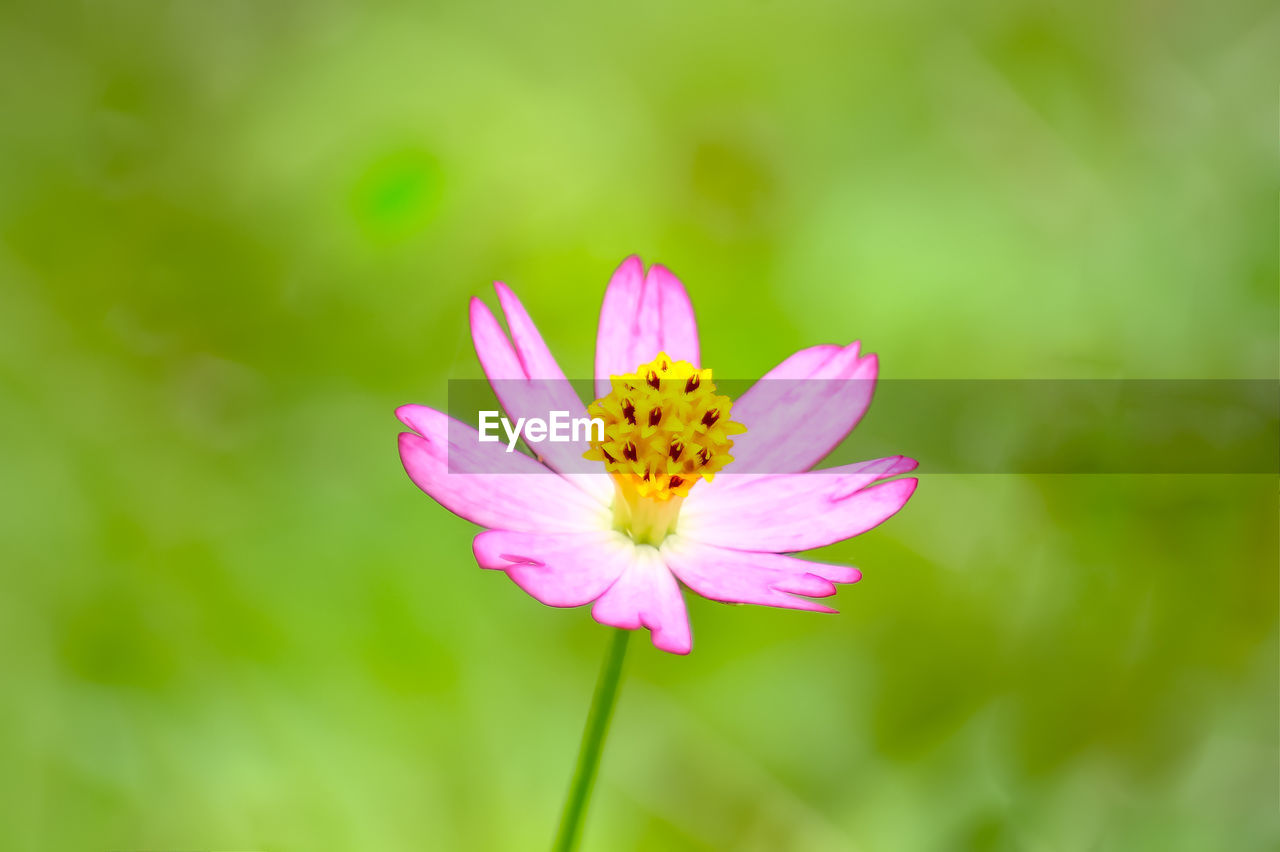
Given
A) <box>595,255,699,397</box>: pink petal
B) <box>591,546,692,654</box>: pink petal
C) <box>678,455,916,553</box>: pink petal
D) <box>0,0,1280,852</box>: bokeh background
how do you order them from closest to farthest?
<box>591,546,692,654</box>: pink petal
<box>678,455,916,553</box>: pink petal
<box>595,255,699,397</box>: pink petal
<box>0,0,1280,852</box>: bokeh background

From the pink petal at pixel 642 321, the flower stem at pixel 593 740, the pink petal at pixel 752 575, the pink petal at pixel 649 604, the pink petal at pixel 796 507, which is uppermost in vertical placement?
the pink petal at pixel 642 321

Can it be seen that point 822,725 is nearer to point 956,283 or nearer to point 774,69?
point 956,283

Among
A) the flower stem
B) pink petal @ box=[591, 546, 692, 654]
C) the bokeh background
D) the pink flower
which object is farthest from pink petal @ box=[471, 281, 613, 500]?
the bokeh background

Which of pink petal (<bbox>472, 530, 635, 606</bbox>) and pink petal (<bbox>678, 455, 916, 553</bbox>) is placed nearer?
pink petal (<bbox>472, 530, 635, 606</bbox>)

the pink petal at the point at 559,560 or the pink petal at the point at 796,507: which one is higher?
the pink petal at the point at 796,507

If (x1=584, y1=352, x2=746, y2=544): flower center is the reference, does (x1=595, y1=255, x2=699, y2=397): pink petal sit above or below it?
above

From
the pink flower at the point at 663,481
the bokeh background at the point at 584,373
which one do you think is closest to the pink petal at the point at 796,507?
the pink flower at the point at 663,481

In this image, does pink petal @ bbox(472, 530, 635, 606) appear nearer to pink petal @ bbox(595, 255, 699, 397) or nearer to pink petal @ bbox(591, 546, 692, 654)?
pink petal @ bbox(591, 546, 692, 654)

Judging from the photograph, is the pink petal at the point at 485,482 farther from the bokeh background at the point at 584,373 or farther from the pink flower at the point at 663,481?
the bokeh background at the point at 584,373
